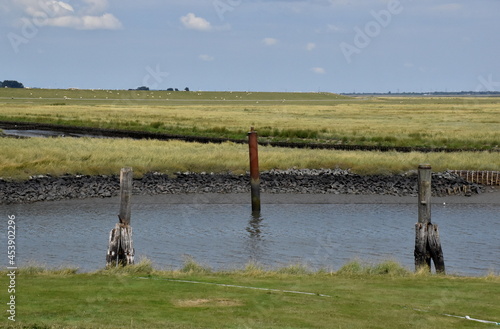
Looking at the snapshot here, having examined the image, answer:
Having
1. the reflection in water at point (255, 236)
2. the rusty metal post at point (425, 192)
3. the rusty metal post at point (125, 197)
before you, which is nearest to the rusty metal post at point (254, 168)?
the reflection in water at point (255, 236)

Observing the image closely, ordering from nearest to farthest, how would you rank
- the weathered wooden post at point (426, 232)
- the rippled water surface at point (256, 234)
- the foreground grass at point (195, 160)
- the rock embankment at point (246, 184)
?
the weathered wooden post at point (426, 232) → the rippled water surface at point (256, 234) → the rock embankment at point (246, 184) → the foreground grass at point (195, 160)

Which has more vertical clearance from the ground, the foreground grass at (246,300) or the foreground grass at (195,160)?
the foreground grass at (246,300)

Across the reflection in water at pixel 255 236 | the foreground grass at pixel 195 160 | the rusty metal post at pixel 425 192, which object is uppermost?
the rusty metal post at pixel 425 192

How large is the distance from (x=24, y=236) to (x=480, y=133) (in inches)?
1840

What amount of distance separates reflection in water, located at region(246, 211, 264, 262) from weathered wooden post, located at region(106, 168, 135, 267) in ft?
17.6

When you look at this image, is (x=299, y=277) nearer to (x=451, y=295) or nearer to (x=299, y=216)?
(x=451, y=295)

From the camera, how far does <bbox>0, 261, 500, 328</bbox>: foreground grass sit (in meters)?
10.8

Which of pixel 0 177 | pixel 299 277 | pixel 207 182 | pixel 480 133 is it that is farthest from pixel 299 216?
pixel 480 133

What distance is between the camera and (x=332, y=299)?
12484mm

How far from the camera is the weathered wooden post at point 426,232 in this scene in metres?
17.6

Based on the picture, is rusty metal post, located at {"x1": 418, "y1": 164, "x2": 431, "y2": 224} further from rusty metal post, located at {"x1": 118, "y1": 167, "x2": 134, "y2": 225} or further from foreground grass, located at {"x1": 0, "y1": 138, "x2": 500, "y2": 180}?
foreground grass, located at {"x1": 0, "y1": 138, "x2": 500, "y2": 180}

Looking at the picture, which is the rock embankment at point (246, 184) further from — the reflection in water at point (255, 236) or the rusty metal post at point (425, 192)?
the rusty metal post at point (425, 192)

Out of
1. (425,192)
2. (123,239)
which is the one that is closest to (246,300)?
(123,239)

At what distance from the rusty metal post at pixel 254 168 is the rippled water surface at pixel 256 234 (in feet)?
2.45
